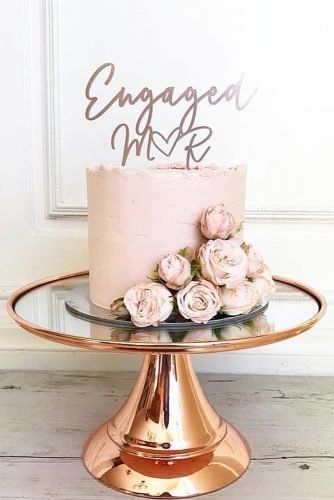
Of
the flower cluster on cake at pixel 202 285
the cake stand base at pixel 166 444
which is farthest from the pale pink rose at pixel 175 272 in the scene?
the cake stand base at pixel 166 444

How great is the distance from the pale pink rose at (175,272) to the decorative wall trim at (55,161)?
0.41 metres

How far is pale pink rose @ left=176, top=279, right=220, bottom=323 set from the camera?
0.57 meters

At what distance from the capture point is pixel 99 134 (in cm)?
96

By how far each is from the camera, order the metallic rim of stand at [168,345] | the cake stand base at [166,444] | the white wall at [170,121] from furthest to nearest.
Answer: the white wall at [170,121]
the cake stand base at [166,444]
the metallic rim of stand at [168,345]

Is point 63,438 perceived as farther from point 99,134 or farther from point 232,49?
point 232,49

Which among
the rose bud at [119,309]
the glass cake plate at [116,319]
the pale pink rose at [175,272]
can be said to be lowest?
the glass cake plate at [116,319]

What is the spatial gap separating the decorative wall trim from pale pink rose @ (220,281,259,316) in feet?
1.26

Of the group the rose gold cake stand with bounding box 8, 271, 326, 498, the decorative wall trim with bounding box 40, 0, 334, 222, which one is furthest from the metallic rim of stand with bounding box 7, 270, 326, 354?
the decorative wall trim with bounding box 40, 0, 334, 222

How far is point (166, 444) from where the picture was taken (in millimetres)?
643

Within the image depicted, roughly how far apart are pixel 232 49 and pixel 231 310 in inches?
20.3

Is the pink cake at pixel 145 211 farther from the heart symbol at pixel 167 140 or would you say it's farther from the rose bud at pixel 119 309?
the heart symbol at pixel 167 140

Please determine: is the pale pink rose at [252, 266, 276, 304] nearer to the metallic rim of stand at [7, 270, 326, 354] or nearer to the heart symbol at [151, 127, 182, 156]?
the metallic rim of stand at [7, 270, 326, 354]

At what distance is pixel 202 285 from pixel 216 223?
7 centimetres

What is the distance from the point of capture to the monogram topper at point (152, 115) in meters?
0.94
